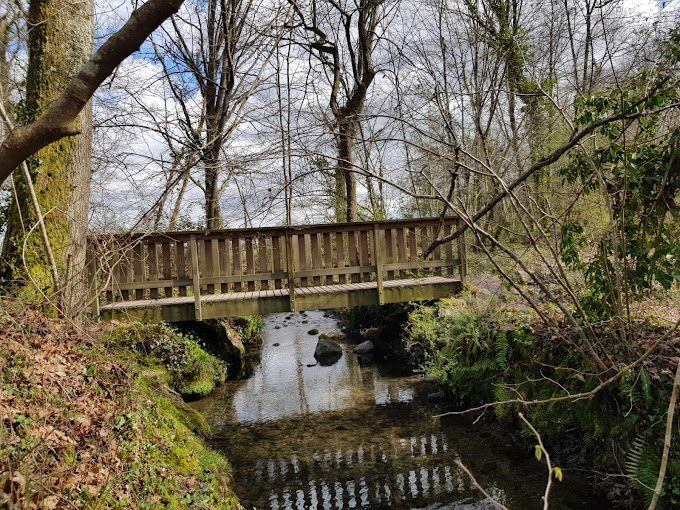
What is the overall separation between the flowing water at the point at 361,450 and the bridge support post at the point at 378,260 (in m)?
1.74

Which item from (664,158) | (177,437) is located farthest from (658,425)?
(177,437)

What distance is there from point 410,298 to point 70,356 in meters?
5.63

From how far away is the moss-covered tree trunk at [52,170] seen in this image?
5.35 metres

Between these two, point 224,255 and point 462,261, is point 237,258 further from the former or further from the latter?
point 462,261

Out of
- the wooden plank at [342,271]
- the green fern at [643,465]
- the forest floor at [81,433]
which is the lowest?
the green fern at [643,465]

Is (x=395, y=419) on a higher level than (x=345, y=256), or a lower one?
lower

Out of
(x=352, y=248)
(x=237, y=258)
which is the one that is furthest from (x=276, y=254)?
(x=352, y=248)

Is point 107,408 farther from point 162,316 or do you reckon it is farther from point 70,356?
point 162,316

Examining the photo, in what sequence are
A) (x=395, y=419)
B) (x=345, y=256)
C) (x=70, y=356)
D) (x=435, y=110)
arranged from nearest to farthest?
(x=70, y=356)
(x=395, y=419)
(x=345, y=256)
(x=435, y=110)

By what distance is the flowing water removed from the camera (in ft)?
16.1

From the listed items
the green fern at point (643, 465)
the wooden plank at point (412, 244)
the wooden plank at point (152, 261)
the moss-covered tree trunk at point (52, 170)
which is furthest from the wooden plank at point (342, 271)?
the green fern at point (643, 465)

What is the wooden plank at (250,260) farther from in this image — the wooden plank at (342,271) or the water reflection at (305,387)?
the water reflection at (305,387)

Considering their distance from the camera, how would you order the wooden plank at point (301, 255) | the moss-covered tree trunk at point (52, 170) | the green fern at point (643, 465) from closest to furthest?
the green fern at point (643, 465)
the moss-covered tree trunk at point (52, 170)
the wooden plank at point (301, 255)

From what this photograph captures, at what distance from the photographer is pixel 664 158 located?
4.63 metres
